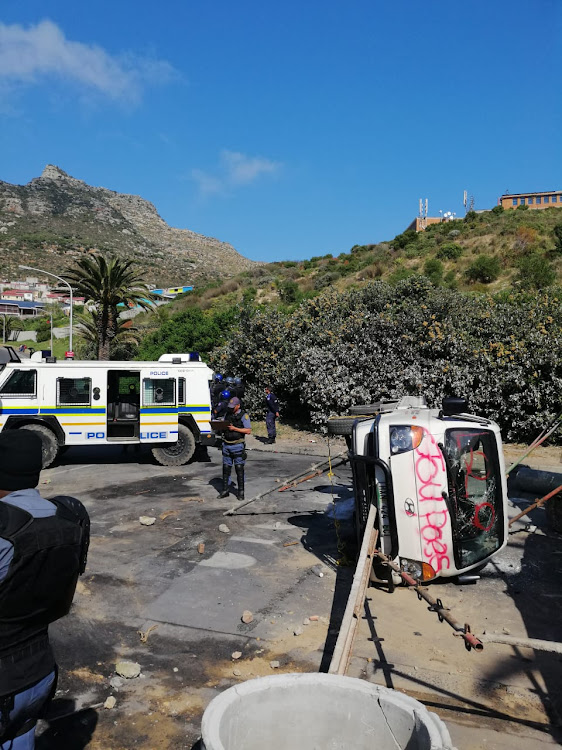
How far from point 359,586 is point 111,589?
317cm

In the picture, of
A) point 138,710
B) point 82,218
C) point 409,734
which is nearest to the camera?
point 409,734

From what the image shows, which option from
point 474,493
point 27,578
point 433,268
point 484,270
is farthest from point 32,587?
point 433,268

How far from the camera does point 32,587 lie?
2.45 m

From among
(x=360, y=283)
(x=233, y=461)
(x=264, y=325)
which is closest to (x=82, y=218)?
(x=360, y=283)

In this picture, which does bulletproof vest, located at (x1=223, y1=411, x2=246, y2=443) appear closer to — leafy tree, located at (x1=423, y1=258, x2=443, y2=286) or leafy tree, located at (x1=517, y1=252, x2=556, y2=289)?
leafy tree, located at (x1=517, y1=252, x2=556, y2=289)

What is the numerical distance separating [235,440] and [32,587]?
7.14 m

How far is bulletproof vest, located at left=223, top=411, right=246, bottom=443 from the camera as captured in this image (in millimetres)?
9344

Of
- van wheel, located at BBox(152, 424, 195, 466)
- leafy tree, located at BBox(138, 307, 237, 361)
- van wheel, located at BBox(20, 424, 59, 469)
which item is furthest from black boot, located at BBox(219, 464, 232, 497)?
leafy tree, located at BBox(138, 307, 237, 361)

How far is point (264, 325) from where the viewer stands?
20.3 m

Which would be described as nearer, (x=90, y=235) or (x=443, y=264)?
(x=443, y=264)

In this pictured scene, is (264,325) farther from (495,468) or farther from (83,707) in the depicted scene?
(83,707)

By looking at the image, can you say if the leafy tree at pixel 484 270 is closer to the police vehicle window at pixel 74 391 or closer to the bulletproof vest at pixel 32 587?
the police vehicle window at pixel 74 391

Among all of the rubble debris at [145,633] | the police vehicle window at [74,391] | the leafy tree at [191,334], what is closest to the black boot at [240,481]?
the rubble debris at [145,633]

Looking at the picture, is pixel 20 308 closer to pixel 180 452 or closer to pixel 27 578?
pixel 180 452
